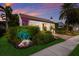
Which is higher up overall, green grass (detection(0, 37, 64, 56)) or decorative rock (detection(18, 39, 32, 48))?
decorative rock (detection(18, 39, 32, 48))

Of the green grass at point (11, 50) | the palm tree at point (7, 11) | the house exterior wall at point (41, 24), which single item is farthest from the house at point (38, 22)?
the green grass at point (11, 50)

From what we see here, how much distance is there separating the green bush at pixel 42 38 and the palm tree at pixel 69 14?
Answer: 0.28 metres

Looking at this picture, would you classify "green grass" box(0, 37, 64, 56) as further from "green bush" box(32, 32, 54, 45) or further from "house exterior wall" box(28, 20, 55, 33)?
"house exterior wall" box(28, 20, 55, 33)

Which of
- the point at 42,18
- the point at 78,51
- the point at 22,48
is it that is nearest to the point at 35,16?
the point at 42,18

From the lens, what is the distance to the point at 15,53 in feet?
14.2

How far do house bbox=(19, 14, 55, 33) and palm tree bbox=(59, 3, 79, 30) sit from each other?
176 millimetres

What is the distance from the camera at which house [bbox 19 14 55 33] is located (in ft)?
14.3

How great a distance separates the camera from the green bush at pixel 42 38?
4367 mm

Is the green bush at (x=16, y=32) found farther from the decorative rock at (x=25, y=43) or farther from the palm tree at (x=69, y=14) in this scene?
the palm tree at (x=69, y=14)

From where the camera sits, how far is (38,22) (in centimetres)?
437

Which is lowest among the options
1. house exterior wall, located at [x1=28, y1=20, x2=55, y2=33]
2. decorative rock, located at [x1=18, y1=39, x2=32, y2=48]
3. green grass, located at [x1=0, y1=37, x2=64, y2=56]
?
green grass, located at [x1=0, y1=37, x2=64, y2=56]

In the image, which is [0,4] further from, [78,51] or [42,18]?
[78,51]

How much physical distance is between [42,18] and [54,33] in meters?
0.25

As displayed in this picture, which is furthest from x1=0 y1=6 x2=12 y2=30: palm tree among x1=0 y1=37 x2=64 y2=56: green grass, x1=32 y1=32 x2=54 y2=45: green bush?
x1=32 y1=32 x2=54 y2=45: green bush
